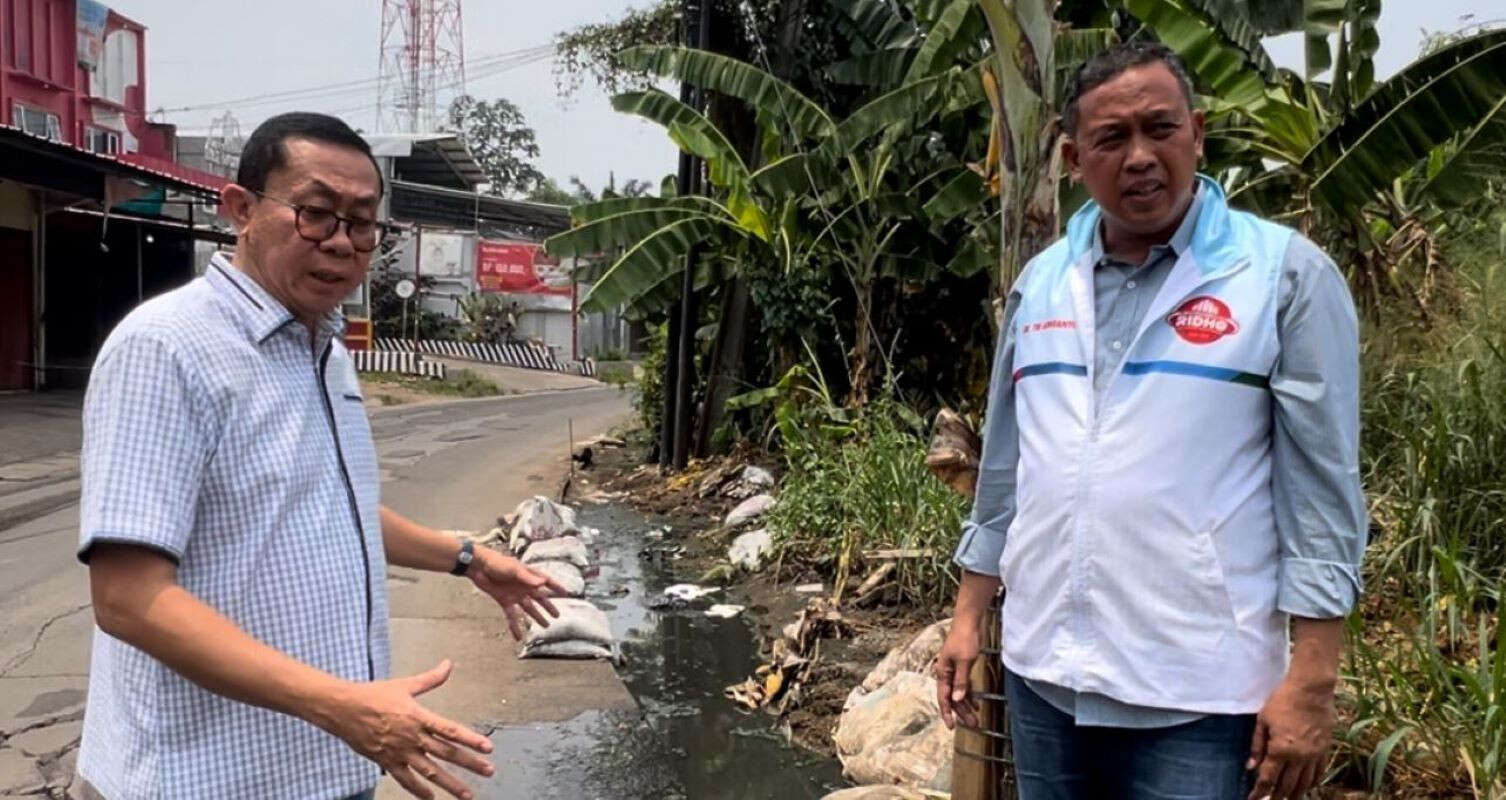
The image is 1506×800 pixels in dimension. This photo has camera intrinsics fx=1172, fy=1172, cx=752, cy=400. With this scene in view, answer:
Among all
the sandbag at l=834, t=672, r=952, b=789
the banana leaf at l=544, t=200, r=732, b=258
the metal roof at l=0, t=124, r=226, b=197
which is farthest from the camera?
the metal roof at l=0, t=124, r=226, b=197

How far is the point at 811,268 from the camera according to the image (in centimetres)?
1018

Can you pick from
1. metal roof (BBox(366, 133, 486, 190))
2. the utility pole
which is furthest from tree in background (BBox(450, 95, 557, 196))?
the utility pole

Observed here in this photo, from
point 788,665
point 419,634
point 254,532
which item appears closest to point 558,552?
point 419,634

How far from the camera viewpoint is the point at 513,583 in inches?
93.9

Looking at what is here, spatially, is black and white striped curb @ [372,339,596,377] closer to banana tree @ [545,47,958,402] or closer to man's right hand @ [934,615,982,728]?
banana tree @ [545,47,958,402]

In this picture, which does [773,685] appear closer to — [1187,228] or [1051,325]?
[1051,325]

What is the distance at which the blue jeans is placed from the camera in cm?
185

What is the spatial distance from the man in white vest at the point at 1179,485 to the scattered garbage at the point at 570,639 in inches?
155

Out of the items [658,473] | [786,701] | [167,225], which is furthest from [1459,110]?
[167,225]

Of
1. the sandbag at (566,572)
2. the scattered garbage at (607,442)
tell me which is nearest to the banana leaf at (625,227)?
the sandbag at (566,572)

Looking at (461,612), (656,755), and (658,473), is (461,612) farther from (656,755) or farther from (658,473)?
(658,473)

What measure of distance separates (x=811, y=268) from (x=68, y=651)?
6.36m

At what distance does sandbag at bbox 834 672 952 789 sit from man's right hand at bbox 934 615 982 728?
1519 mm

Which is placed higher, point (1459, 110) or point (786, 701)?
point (1459, 110)
